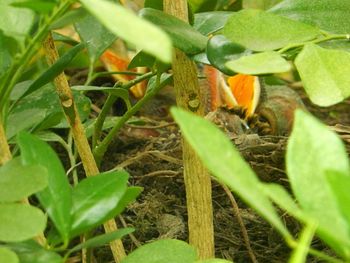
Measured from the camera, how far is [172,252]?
0.35 meters

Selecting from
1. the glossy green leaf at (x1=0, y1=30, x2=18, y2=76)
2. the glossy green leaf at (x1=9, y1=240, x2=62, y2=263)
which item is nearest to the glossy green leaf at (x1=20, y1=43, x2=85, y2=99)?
the glossy green leaf at (x1=0, y1=30, x2=18, y2=76)

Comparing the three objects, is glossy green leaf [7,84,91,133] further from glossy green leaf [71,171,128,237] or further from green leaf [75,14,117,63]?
glossy green leaf [71,171,128,237]

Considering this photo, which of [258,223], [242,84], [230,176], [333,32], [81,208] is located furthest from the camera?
[242,84]

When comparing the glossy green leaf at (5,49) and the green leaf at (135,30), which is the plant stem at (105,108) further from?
the green leaf at (135,30)

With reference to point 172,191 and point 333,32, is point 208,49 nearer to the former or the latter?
point 333,32

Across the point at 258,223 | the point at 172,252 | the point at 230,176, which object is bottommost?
the point at 258,223

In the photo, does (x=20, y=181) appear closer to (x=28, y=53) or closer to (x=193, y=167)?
(x=28, y=53)

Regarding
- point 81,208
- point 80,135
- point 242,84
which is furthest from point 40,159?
point 242,84

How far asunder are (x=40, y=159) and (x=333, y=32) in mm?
224

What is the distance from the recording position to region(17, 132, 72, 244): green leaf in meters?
0.32

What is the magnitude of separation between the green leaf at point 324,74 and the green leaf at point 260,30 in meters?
0.02

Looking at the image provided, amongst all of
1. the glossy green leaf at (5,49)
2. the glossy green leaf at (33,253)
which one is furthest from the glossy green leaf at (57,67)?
the glossy green leaf at (33,253)

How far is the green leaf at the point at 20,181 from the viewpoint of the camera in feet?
0.96

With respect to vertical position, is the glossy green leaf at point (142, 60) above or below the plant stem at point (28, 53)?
below
